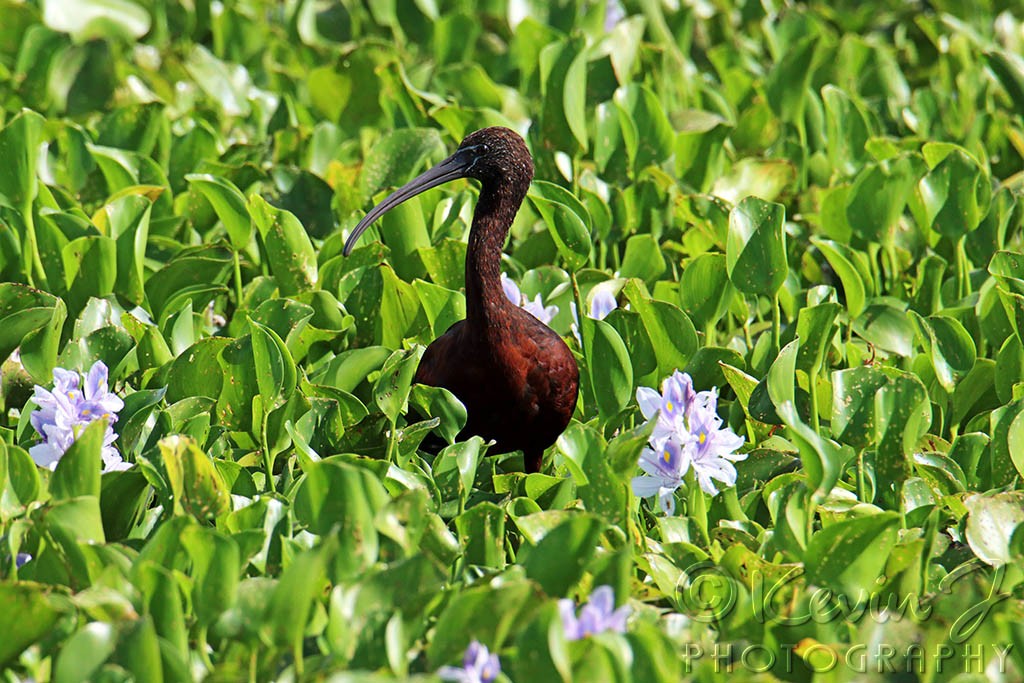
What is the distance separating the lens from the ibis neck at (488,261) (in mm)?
3854

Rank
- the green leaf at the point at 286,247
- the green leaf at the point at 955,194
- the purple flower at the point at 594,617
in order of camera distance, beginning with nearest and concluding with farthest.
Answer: the purple flower at the point at 594,617, the green leaf at the point at 286,247, the green leaf at the point at 955,194

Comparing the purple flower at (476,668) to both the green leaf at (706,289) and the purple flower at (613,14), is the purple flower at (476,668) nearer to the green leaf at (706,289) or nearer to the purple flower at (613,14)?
the green leaf at (706,289)

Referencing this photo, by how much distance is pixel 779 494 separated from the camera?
344cm

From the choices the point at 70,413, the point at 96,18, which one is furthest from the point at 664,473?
the point at 96,18

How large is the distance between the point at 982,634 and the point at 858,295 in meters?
1.77

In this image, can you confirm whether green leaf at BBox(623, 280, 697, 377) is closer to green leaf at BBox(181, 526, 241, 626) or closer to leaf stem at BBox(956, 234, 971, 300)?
leaf stem at BBox(956, 234, 971, 300)

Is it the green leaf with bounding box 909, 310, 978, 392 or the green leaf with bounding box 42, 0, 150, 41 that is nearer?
the green leaf with bounding box 909, 310, 978, 392

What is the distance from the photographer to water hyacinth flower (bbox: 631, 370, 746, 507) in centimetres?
342

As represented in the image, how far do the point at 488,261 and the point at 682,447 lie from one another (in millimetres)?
857

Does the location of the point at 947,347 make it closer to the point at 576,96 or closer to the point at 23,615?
the point at 576,96

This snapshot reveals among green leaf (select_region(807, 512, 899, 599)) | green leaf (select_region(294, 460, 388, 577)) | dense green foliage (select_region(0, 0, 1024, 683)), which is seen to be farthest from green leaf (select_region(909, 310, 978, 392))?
green leaf (select_region(294, 460, 388, 577))

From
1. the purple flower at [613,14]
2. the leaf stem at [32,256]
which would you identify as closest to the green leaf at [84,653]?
the leaf stem at [32,256]

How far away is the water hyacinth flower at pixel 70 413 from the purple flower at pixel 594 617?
4.20 ft

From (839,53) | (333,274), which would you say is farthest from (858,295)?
(839,53)
